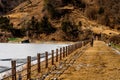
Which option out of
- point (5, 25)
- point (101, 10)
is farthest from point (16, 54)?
point (101, 10)

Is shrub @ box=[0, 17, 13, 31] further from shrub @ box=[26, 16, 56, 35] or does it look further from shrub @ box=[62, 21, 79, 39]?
shrub @ box=[62, 21, 79, 39]

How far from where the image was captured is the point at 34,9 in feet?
628

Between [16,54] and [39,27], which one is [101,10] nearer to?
[39,27]


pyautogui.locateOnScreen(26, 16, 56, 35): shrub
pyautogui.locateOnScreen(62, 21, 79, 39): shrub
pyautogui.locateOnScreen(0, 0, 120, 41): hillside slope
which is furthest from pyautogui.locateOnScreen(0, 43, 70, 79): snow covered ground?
pyautogui.locateOnScreen(26, 16, 56, 35): shrub

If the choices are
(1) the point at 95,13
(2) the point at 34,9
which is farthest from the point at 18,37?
(1) the point at 95,13

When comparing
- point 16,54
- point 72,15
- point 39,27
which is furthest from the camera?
point 72,15

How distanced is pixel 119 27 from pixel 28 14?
44.3m

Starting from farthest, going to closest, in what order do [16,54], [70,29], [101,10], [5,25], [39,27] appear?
[101,10], [5,25], [39,27], [70,29], [16,54]

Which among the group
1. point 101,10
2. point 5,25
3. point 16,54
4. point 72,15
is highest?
point 101,10

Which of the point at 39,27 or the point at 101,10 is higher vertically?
the point at 101,10

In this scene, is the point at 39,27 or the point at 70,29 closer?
the point at 70,29

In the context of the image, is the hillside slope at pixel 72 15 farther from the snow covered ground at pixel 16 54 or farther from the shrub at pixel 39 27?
the snow covered ground at pixel 16 54

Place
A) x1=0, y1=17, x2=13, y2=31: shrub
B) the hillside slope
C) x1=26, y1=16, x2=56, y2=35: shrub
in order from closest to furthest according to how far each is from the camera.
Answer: x1=26, y1=16, x2=56, y2=35: shrub < the hillside slope < x1=0, y1=17, x2=13, y2=31: shrub

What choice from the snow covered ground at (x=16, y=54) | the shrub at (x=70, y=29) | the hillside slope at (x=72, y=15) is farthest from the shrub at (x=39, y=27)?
the snow covered ground at (x=16, y=54)
